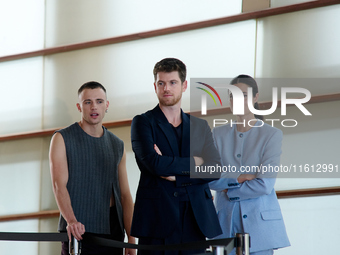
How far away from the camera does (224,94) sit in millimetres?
4465

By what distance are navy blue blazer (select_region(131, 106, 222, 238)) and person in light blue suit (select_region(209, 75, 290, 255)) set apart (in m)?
0.14

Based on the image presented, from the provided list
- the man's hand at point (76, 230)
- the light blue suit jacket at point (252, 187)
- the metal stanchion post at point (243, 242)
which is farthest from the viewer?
the man's hand at point (76, 230)

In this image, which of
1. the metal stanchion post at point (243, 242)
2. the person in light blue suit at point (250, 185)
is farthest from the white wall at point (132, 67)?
the metal stanchion post at point (243, 242)

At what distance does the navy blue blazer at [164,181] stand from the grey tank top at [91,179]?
55 cm

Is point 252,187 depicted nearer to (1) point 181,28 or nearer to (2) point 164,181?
(2) point 164,181

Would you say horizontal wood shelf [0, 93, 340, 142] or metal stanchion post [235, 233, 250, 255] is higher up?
horizontal wood shelf [0, 93, 340, 142]

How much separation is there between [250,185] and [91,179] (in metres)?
1.04

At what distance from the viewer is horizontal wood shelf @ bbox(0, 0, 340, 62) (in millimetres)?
4152

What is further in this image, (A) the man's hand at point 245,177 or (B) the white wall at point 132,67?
(B) the white wall at point 132,67

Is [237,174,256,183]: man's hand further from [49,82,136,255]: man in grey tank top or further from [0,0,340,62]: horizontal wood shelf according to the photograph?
[0,0,340,62]: horizontal wood shelf

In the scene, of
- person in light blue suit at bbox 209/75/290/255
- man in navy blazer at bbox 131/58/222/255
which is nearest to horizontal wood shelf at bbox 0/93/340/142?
person in light blue suit at bbox 209/75/290/255

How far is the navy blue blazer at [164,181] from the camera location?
285 centimetres

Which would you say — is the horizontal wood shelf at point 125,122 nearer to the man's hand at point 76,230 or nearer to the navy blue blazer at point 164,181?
the navy blue blazer at point 164,181

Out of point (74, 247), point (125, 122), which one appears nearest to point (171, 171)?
point (74, 247)
